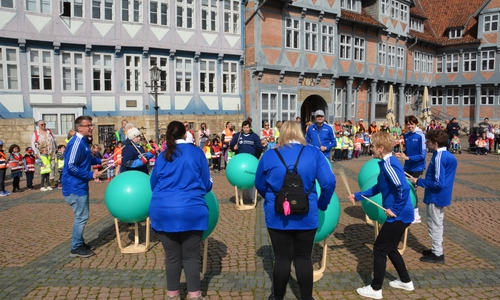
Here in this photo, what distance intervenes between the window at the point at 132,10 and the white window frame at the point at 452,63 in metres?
30.0

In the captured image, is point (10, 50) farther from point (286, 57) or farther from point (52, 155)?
point (286, 57)

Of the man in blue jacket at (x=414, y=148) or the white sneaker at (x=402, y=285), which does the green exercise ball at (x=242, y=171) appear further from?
the white sneaker at (x=402, y=285)

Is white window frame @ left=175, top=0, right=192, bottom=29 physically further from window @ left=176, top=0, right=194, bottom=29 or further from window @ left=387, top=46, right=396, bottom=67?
window @ left=387, top=46, right=396, bottom=67

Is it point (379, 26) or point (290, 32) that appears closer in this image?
point (290, 32)

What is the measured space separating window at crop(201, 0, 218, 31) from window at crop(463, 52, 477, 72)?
26291 millimetres

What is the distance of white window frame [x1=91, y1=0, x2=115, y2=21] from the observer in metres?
18.4

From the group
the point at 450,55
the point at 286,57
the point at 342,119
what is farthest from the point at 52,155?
the point at 450,55

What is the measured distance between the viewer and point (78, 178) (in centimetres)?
564

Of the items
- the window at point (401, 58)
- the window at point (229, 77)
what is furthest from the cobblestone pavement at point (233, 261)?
the window at point (401, 58)

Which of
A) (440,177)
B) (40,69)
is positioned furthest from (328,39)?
(440,177)

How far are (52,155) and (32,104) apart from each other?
7.13m

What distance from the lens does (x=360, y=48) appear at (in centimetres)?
2844

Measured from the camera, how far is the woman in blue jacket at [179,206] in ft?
12.4

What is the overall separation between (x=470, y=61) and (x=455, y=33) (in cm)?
313
